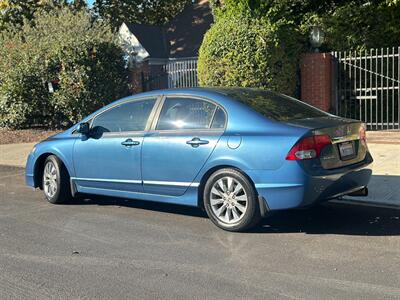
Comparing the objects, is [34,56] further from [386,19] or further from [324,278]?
[324,278]

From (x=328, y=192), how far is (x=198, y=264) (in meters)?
1.59

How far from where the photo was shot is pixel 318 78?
14258mm

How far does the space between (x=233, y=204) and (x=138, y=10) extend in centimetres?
3257

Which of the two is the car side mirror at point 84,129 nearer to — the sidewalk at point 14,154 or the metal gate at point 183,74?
the sidewalk at point 14,154

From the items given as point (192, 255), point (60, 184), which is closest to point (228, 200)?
point (192, 255)

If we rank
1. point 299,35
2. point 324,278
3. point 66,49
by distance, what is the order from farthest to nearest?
1. point 66,49
2. point 299,35
3. point 324,278

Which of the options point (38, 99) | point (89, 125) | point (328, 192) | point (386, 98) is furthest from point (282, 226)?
point (38, 99)

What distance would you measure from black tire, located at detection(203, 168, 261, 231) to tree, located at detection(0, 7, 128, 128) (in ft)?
39.6

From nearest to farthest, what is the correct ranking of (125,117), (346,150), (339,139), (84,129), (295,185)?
(295,185) < (339,139) < (346,150) < (125,117) < (84,129)

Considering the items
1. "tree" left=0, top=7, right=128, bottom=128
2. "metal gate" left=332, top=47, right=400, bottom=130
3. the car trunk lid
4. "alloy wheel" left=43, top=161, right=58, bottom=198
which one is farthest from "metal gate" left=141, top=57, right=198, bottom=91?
the car trunk lid

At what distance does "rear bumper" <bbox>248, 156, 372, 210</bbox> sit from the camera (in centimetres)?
523

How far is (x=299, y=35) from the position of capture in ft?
49.3

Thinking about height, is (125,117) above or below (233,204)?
above

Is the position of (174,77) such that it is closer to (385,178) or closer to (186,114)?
(385,178)
